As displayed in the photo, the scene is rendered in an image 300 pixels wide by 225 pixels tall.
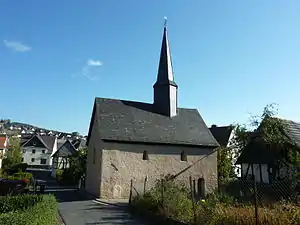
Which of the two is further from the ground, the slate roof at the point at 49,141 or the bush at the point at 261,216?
the slate roof at the point at 49,141

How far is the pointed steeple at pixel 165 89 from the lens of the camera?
91.7 ft

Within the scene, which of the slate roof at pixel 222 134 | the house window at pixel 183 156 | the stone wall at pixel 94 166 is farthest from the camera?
the slate roof at pixel 222 134

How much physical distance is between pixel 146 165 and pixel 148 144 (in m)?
1.76

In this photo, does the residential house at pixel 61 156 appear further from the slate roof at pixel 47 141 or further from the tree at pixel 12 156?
the slate roof at pixel 47 141

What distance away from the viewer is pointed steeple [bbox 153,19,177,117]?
1101 inches

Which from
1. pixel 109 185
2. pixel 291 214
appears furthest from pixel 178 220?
pixel 109 185

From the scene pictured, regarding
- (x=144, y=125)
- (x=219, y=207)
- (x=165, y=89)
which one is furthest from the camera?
(x=165, y=89)

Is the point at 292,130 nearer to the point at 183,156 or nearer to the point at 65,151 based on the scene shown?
the point at 183,156

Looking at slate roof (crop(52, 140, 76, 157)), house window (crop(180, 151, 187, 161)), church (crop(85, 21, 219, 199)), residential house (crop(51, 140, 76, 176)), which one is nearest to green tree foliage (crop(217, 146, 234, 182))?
church (crop(85, 21, 219, 199))

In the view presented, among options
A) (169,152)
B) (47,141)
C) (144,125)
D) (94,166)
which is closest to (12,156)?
(47,141)

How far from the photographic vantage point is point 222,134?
167 feet

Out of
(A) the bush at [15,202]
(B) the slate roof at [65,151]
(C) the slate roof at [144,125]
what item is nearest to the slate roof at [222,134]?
(C) the slate roof at [144,125]

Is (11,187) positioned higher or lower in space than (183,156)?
lower

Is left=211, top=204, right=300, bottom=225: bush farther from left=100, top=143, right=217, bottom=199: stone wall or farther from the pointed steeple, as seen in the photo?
the pointed steeple
